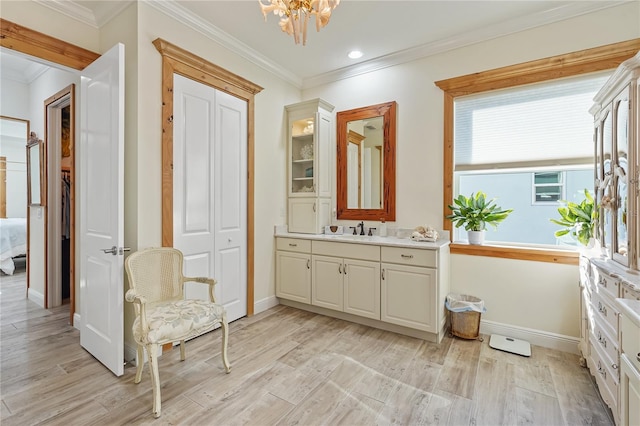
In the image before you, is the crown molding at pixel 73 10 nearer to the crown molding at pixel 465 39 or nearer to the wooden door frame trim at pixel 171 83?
the wooden door frame trim at pixel 171 83

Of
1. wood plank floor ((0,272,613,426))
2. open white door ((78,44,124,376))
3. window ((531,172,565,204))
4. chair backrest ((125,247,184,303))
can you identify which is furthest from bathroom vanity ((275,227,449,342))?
open white door ((78,44,124,376))

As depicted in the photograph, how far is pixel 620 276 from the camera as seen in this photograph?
1536 millimetres

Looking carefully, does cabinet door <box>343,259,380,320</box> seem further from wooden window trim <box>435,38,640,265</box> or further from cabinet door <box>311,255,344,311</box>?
wooden window trim <box>435,38,640,265</box>

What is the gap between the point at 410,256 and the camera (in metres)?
2.82

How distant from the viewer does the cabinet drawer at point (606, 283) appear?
1.60 m

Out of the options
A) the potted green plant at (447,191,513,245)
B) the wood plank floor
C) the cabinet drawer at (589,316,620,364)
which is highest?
the potted green plant at (447,191,513,245)

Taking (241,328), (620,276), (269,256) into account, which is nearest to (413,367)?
(620,276)

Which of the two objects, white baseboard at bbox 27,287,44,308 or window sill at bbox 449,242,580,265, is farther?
white baseboard at bbox 27,287,44,308

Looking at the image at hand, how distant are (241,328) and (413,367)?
170 centimetres

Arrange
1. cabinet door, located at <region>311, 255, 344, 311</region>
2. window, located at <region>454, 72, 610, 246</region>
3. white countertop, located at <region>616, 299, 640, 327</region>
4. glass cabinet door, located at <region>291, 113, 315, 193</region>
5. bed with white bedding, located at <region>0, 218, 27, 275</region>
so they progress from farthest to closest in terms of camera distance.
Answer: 1. bed with white bedding, located at <region>0, 218, 27, 275</region>
2. glass cabinet door, located at <region>291, 113, 315, 193</region>
3. cabinet door, located at <region>311, 255, 344, 311</region>
4. window, located at <region>454, 72, 610, 246</region>
5. white countertop, located at <region>616, 299, 640, 327</region>

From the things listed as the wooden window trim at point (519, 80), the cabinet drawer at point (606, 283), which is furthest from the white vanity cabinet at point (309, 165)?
the cabinet drawer at point (606, 283)

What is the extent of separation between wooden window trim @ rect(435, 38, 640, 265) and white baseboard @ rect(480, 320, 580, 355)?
66cm

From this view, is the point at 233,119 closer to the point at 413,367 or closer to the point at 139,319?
the point at 139,319

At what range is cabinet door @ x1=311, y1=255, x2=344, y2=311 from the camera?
325 centimetres
